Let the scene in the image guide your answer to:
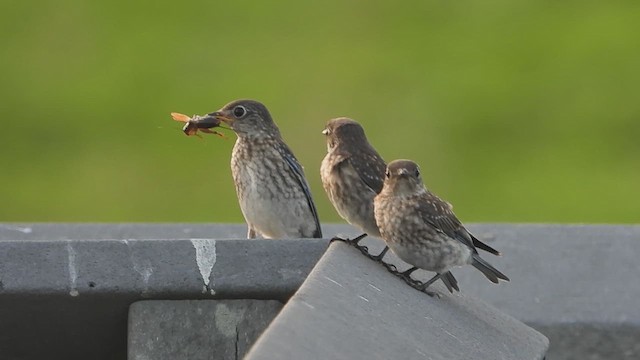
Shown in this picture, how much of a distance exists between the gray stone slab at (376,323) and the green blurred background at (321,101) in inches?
A: 560

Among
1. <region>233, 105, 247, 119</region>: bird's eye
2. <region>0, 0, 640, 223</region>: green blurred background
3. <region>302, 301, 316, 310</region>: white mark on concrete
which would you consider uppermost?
<region>302, 301, 316, 310</region>: white mark on concrete

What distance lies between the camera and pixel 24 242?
311 inches

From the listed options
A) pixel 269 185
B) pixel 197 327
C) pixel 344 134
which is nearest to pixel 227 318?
pixel 197 327

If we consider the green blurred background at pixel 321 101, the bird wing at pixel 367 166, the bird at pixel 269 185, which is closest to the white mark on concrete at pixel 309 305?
the bird wing at pixel 367 166

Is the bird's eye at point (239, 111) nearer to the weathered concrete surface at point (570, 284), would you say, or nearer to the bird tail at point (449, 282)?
the weathered concrete surface at point (570, 284)

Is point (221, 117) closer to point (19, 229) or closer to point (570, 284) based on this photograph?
point (19, 229)

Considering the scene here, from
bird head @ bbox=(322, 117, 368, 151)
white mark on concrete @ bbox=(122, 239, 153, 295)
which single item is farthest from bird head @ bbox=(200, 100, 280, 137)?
white mark on concrete @ bbox=(122, 239, 153, 295)

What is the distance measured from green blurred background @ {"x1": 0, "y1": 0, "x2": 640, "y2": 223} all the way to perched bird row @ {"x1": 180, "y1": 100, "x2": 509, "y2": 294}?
12.0 m

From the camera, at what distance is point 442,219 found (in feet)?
31.3

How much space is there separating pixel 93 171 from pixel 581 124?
6623 millimetres

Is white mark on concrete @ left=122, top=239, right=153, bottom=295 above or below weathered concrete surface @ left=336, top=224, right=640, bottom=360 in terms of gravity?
above

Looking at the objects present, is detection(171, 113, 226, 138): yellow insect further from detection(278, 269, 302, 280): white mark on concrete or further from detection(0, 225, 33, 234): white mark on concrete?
detection(278, 269, 302, 280): white mark on concrete

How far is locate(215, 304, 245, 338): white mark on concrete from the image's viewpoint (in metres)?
8.00

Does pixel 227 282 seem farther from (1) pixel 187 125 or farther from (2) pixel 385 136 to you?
(2) pixel 385 136
